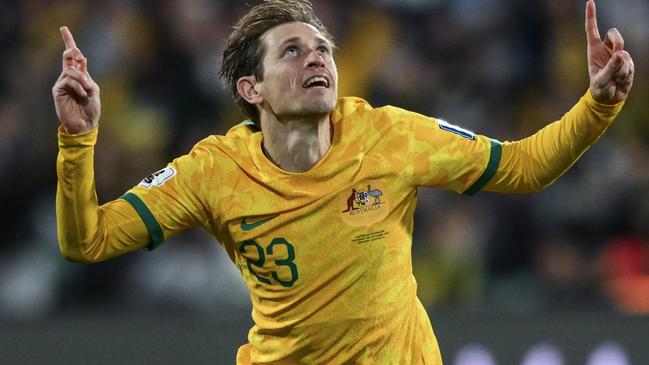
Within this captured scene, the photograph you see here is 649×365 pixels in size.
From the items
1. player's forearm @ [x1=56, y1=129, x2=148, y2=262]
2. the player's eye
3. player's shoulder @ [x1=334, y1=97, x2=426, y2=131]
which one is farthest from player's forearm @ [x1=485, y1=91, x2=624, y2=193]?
player's forearm @ [x1=56, y1=129, x2=148, y2=262]

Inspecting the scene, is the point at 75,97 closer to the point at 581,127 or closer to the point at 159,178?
the point at 159,178

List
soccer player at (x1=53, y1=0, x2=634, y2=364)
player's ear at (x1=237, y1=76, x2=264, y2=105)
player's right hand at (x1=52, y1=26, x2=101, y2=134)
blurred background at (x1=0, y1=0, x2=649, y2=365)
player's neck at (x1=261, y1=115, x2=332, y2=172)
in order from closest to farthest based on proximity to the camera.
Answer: player's right hand at (x1=52, y1=26, x2=101, y2=134), soccer player at (x1=53, y1=0, x2=634, y2=364), player's neck at (x1=261, y1=115, x2=332, y2=172), player's ear at (x1=237, y1=76, x2=264, y2=105), blurred background at (x1=0, y1=0, x2=649, y2=365)

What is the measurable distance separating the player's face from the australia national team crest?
301 mm

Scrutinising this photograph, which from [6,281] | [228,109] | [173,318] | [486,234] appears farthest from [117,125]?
[486,234]

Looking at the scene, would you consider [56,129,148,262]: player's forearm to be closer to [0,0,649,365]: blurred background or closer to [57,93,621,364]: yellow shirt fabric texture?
[57,93,621,364]: yellow shirt fabric texture

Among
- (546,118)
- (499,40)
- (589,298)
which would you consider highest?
(499,40)

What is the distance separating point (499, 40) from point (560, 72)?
1.57ft

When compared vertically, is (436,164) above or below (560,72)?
below

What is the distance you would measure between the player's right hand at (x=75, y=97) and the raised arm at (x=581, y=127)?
1.42 m

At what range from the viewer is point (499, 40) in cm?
838

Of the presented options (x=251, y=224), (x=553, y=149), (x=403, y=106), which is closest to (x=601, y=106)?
(x=553, y=149)

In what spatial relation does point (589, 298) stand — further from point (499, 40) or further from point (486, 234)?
point (499, 40)

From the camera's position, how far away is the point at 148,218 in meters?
4.26

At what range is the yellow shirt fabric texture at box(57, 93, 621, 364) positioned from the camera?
4238 mm
